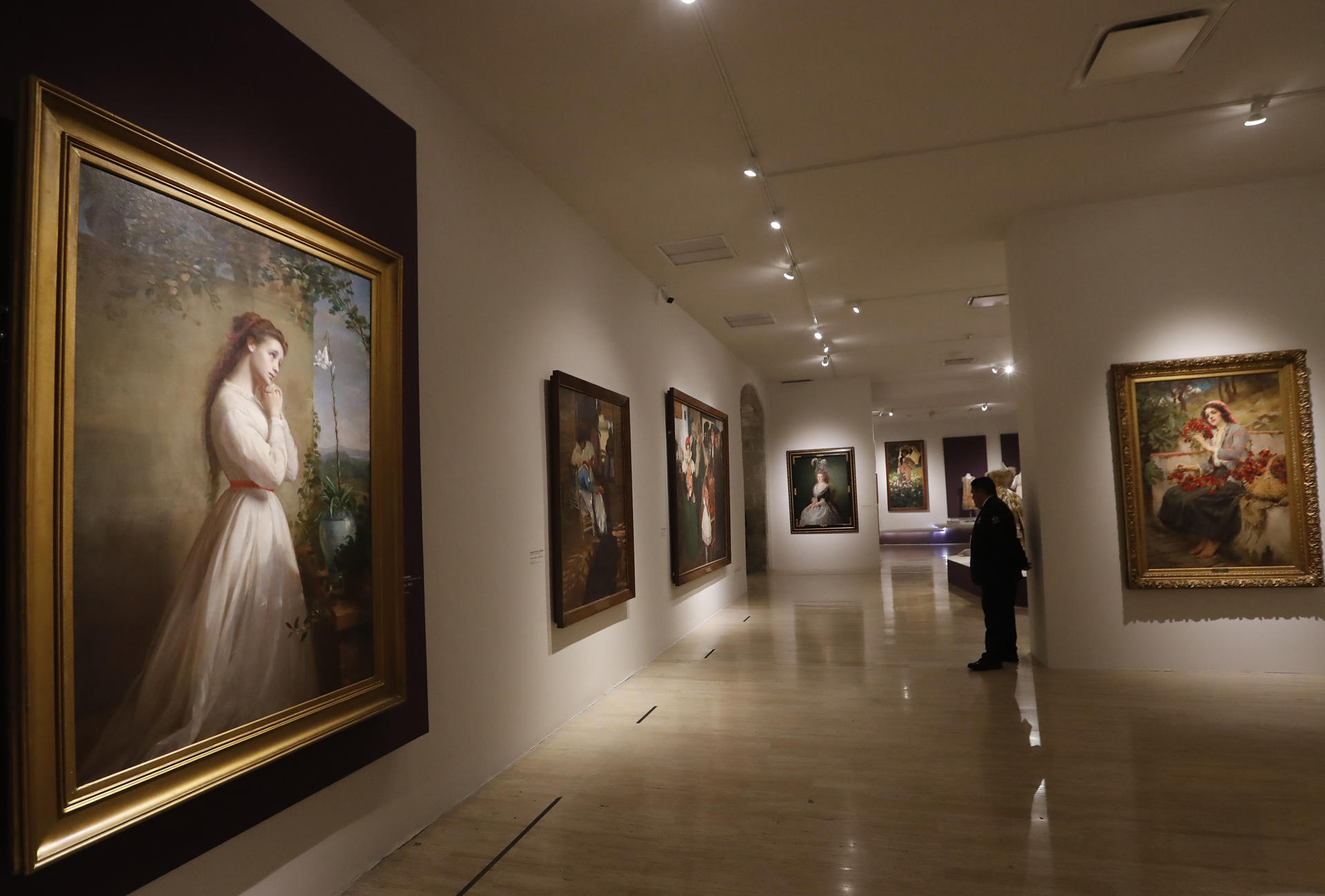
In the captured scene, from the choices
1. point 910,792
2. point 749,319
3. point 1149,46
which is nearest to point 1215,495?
point 1149,46

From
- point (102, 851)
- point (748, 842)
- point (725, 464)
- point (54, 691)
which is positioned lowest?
point (748, 842)

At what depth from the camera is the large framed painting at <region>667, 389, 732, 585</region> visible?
400 inches

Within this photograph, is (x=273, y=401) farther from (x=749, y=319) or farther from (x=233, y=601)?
(x=749, y=319)

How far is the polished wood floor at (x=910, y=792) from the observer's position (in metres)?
3.79

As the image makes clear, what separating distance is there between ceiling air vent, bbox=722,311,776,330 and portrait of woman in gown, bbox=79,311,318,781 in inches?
353

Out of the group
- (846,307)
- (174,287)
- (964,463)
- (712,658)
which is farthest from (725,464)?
(964,463)

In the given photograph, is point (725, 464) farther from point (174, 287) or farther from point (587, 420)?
point (174, 287)

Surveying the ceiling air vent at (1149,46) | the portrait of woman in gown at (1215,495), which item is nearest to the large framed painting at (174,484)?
the ceiling air vent at (1149,46)

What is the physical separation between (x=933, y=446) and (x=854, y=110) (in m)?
25.9

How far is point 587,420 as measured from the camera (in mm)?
7273

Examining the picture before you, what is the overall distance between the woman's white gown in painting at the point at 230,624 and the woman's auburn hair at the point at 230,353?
0.10ft

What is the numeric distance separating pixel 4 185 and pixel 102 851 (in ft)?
7.22

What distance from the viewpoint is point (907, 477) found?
30.3 meters

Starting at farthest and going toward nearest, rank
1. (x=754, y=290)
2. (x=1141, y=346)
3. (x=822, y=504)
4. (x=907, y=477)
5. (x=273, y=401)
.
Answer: (x=907, y=477) < (x=822, y=504) < (x=754, y=290) < (x=1141, y=346) < (x=273, y=401)
